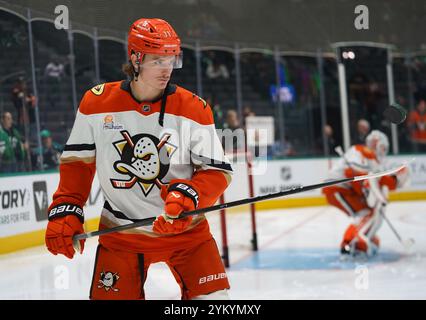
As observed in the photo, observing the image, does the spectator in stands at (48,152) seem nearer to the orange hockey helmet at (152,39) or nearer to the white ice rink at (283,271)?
the white ice rink at (283,271)

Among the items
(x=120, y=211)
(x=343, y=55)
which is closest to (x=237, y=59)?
(x=343, y=55)

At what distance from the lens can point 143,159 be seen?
2035 millimetres

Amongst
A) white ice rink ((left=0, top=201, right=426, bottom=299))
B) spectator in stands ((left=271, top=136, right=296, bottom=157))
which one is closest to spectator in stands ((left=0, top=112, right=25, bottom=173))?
white ice rink ((left=0, top=201, right=426, bottom=299))

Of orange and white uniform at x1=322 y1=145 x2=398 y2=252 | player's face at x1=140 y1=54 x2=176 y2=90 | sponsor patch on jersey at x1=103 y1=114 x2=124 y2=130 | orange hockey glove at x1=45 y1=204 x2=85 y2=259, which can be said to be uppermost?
player's face at x1=140 y1=54 x2=176 y2=90

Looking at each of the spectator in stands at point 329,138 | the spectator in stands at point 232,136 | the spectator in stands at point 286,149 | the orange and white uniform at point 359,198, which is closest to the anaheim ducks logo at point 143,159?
the spectator in stands at point 232,136

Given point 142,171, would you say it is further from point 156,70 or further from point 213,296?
point 213,296

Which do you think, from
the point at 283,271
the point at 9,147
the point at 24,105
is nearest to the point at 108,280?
the point at 24,105

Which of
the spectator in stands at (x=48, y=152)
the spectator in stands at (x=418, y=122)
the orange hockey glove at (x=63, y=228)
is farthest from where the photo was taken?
the spectator in stands at (x=418, y=122)

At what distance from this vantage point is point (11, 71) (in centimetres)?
399

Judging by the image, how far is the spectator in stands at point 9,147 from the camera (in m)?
3.87

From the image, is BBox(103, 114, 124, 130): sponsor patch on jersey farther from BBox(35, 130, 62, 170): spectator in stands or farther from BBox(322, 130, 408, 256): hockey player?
BBox(322, 130, 408, 256): hockey player

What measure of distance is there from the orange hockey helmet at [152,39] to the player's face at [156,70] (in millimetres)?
15

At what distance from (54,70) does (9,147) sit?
39.4 inches

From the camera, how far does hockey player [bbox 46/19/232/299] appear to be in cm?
203
